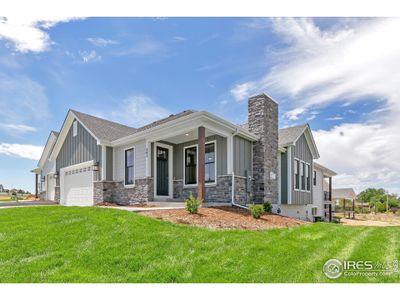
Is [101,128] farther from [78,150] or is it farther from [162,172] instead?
[162,172]

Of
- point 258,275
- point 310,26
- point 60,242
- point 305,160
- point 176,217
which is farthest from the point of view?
point 305,160

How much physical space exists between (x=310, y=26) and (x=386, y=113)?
337 centimetres

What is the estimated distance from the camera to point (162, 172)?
13352 millimetres

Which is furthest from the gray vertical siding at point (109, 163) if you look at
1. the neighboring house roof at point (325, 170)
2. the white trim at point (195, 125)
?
the neighboring house roof at point (325, 170)

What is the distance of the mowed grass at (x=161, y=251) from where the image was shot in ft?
14.7

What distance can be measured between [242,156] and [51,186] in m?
14.1

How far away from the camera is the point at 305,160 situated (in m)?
17.3

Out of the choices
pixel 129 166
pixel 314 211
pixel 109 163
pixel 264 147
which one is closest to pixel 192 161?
pixel 129 166

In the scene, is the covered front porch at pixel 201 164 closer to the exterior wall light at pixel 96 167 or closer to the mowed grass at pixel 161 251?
the exterior wall light at pixel 96 167

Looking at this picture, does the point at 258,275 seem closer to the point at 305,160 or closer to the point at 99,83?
the point at 99,83

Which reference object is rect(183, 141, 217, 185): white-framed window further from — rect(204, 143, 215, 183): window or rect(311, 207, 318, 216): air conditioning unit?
rect(311, 207, 318, 216): air conditioning unit

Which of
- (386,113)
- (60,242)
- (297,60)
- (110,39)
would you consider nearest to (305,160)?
(386,113)

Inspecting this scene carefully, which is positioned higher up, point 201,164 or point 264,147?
point 264,147

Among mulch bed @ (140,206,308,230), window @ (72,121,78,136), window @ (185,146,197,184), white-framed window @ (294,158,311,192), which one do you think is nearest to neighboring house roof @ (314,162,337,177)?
white-framed window @ (294,158,311,192)
